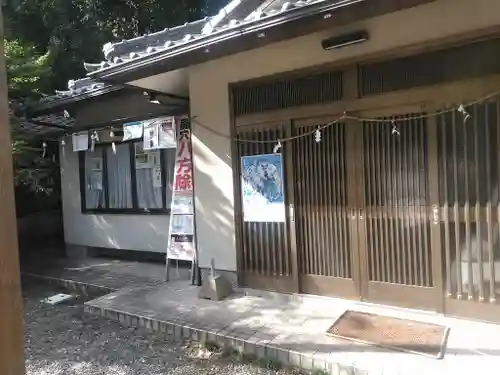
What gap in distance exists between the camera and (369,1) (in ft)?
11.6

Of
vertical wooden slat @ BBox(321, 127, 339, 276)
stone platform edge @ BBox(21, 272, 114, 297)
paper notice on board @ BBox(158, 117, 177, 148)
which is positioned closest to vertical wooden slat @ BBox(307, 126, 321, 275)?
vertical wooden slat @ BBox(321, 127, 339, 276)

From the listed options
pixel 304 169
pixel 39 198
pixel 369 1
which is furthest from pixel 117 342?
pixel 39 198

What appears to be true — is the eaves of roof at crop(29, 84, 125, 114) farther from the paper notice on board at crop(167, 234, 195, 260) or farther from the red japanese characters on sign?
the paper notice on board at crop(167, 234, 195, 260)

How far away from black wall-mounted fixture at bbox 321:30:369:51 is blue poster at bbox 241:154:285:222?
1.54 meters

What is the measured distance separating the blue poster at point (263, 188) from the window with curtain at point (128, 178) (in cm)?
253

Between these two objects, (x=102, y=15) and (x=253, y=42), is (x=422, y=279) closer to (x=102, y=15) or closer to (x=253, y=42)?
(x=253, y=42)

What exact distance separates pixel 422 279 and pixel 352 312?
89 cm

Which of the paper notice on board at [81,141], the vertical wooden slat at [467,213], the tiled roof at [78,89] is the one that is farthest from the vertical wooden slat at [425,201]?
the paper notice on board at [81,141]

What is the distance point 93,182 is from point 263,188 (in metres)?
5.19

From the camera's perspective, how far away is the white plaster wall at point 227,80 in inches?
178

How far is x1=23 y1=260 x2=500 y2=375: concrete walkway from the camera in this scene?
3688 millimetres

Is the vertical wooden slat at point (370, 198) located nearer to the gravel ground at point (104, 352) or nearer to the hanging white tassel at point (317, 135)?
the hanging white tassel at point (317, 135)

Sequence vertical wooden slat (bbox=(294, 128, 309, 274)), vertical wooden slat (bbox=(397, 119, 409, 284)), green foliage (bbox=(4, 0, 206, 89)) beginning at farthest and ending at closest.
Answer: green foliage (bbox=(4, 0, 206, 89)), vertical wooden slat (bbox=(294, 128, 309, 274)), vertical wooden slat (bbox=(397, 119, 409, 284))

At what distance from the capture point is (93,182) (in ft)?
30.7
